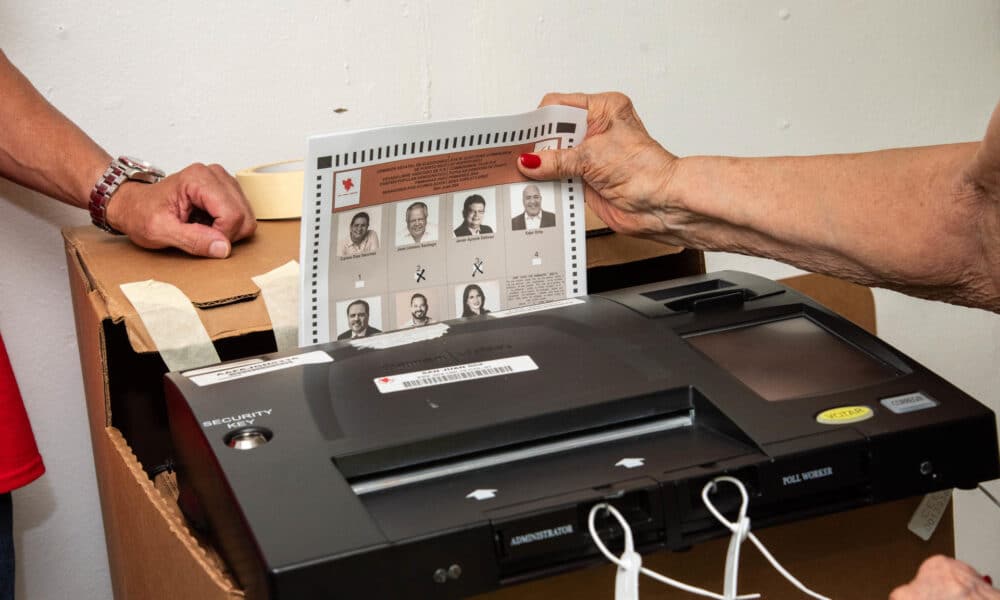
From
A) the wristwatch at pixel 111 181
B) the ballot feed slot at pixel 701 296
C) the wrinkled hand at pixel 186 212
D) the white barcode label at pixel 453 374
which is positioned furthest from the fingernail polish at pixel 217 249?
the ballot feed slot at pixel 701 296

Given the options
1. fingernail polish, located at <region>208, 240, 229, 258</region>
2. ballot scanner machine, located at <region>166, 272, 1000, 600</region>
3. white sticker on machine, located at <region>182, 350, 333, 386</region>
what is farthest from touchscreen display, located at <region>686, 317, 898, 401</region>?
fingernail polish, located at <region>208, 240, 229, 258</region>

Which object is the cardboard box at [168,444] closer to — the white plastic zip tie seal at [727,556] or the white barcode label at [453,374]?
the white plastic zip tie seal at [727,556]

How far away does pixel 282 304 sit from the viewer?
0.83m

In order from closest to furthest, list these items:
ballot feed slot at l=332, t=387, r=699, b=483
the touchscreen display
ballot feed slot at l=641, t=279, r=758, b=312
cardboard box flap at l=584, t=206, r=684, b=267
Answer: ballot feed slot at l=332, t=387, r=699, b=483 → the touchscreen display → ballot feed slot at l=641, t=279, r=758, b=312 → cardboard box flap at l=584, t=206, r=684, b=267

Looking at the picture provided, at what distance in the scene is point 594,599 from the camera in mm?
638

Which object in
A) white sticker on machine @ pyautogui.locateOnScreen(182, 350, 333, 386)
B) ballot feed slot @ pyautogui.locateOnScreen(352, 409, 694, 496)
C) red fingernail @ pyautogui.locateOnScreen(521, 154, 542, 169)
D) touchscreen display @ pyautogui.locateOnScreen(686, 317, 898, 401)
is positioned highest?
red fingernail @ pyautogui.locateOnScreen(521, 154, 542, 169)

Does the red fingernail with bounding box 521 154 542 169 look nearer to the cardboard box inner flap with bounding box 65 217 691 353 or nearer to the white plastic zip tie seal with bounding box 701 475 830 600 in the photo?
the cardboard box inner flap with bounding box 65 217 691 353

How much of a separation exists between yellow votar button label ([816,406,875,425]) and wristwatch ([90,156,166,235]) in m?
0.63

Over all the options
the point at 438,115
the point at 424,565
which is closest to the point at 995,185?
the point at 424,565

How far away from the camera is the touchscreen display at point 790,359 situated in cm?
74

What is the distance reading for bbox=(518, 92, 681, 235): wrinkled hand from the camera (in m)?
0.93

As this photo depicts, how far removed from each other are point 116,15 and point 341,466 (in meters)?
0.71

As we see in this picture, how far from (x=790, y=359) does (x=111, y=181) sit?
0.61 meters

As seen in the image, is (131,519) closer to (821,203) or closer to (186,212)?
(186,212)
